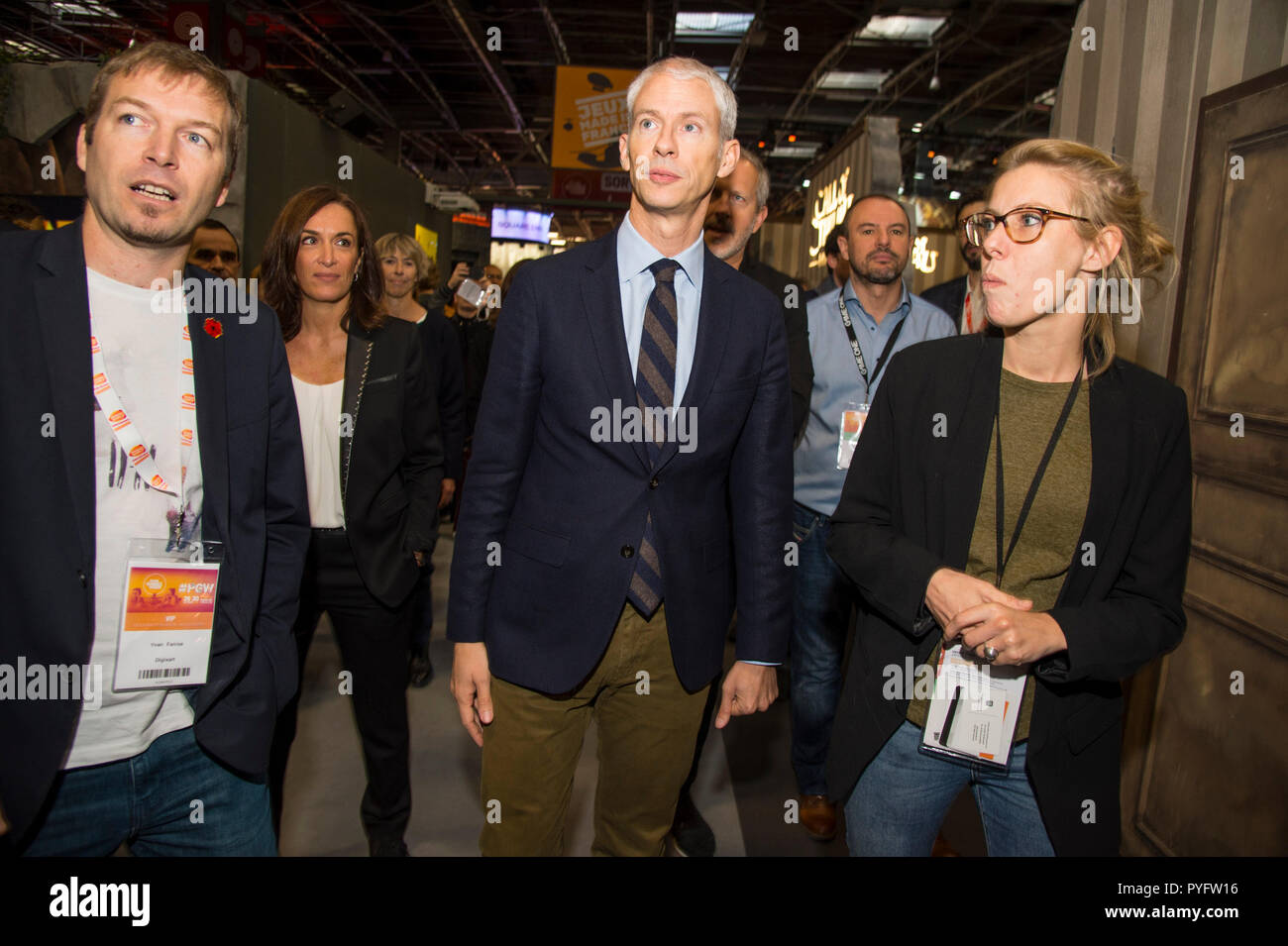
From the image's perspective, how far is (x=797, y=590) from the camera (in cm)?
301

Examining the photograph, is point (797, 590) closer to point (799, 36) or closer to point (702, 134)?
point (702, 134)

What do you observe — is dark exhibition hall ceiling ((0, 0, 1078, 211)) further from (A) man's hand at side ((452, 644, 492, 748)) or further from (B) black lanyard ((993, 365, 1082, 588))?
(B) black lanyard ((993, 365, 1082, 588))

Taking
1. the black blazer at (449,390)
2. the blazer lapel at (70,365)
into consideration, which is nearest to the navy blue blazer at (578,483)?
the blazer lapel at (70,365)

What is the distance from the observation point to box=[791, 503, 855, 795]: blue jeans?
2.92m

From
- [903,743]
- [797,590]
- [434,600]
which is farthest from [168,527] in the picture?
[434,600]

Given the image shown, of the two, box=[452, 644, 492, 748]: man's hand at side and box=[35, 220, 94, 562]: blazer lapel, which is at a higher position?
box=[35, 220, 94, 562]: blazer lapel

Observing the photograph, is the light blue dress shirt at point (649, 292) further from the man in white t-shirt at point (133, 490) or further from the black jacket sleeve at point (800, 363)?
the black jacket sleeve at point (800, 363)

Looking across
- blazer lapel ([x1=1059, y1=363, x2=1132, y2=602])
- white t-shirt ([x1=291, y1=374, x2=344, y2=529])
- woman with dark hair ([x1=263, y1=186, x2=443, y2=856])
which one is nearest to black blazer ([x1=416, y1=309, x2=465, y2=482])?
woman with dark hair ([x1=263, y1=186, x2=443, y2=856])

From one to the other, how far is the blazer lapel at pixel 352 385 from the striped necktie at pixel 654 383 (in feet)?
3.55

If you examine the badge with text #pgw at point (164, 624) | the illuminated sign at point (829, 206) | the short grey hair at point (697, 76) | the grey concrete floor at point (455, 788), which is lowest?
the grey concrete floor at point (455, 788)

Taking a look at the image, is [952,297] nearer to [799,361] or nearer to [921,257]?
[799,361]

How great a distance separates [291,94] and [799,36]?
332 inches

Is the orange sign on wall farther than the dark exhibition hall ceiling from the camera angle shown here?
No

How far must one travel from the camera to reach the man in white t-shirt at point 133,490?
1.24 metres
